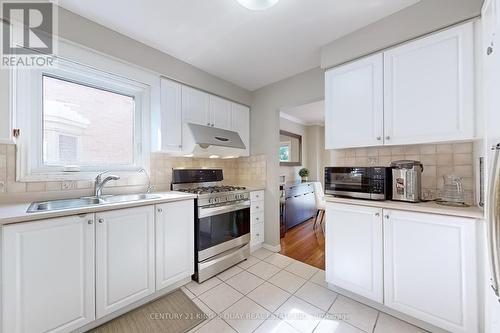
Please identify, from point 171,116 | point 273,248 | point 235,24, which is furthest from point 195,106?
point 273,248

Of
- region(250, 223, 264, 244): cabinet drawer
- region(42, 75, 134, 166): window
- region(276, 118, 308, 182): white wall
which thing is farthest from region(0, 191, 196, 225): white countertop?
region(276, 118, 308, 182): white wall

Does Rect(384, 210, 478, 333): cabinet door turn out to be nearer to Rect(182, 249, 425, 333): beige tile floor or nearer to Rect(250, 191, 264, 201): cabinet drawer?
Rect(182, 249, 425, 333): beige tile floor

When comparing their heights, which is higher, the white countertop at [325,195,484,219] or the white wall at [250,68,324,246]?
the white wall at [250,68,324,246]

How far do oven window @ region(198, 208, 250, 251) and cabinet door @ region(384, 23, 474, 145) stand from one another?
1834mm

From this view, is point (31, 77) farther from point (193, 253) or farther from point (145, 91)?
point (193, 253)

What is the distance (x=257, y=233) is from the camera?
2895 millimetres

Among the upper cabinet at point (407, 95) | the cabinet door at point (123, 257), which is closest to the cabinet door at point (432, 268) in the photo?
the upper cabinet at point (407, 95)

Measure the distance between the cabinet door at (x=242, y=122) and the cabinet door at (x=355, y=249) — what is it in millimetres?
1697

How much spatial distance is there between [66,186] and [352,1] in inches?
113

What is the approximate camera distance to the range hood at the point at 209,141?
2338 millimetres

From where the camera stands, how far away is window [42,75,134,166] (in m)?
1.73

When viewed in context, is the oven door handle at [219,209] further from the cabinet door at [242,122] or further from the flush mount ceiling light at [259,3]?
the flush mount ceiling light at [259,3]

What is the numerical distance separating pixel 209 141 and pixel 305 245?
2.20 meters

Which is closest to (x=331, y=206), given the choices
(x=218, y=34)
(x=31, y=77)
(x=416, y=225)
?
(x=416, y=225)
